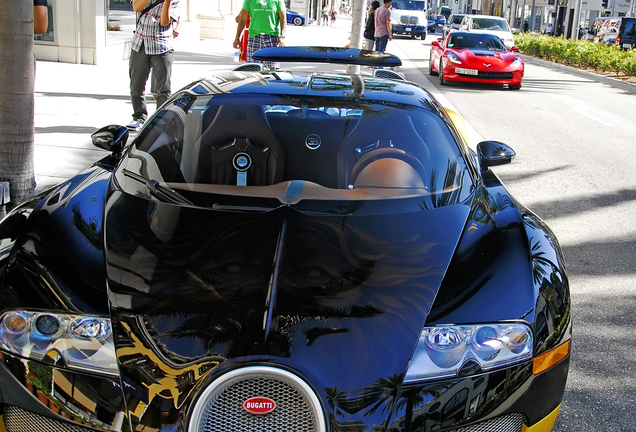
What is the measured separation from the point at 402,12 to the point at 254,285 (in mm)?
40629

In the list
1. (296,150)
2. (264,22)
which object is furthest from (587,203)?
(264,22)

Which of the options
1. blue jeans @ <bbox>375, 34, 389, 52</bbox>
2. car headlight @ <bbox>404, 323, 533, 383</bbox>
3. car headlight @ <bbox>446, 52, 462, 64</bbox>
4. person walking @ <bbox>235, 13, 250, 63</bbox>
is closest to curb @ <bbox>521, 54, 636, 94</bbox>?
car headlight @ <bbox>446, 52, 462, 64</bbox>

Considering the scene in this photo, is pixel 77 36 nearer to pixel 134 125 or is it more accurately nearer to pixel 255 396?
pixel 134 125

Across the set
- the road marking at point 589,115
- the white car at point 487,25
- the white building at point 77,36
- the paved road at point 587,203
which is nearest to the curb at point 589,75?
the white car at point 487,25

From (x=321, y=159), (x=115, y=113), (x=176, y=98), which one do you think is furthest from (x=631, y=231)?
(x=115, y=113)

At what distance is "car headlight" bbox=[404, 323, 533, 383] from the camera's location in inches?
74.0

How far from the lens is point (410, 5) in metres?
41.4

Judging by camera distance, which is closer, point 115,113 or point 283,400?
point 283,400

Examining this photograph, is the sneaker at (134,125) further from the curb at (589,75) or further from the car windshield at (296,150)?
the curb at (589,75)

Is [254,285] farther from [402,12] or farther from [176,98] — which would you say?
[402,12]

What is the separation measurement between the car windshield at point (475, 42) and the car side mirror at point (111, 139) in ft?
46.5

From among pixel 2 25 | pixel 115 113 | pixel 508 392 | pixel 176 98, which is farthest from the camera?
pixel 115 113

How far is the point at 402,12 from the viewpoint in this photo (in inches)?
1590

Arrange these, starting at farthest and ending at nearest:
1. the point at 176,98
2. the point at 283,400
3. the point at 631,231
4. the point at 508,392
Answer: the point at 631,231 → the point at 176,98 → the point at 508,392 → the point at 283,400
